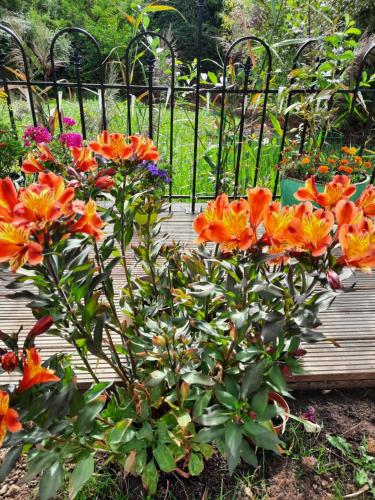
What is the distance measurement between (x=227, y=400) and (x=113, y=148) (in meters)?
0.73

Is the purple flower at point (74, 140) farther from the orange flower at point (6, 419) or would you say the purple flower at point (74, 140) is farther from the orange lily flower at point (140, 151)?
the orange flower at point (6, 419)

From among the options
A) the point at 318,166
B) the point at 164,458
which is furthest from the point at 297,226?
the point at 318,166

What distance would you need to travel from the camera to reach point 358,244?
2.53 feet

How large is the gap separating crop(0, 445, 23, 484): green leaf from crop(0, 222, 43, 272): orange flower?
1.26ft

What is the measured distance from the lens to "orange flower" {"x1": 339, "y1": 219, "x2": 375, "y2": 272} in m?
0.77

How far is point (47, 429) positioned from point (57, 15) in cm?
1526

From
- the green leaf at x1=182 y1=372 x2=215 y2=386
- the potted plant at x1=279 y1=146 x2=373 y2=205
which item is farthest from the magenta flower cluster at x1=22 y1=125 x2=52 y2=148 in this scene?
the green leaf at x1=182 y1=372 x2=215 y2=386

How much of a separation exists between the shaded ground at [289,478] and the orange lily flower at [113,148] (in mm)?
971

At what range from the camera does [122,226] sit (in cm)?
113

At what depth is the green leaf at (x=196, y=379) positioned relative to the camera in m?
1.04

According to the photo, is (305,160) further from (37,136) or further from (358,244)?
(358,244)

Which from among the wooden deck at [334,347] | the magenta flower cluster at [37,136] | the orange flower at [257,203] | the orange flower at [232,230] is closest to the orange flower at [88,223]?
the orange flower at [232,230]

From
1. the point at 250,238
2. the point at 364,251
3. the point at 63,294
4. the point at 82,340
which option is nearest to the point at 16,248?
the point at 63,294

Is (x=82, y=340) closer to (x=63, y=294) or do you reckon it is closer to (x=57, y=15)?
(x=63, y=294)
